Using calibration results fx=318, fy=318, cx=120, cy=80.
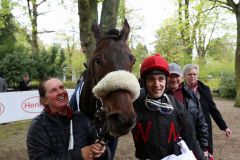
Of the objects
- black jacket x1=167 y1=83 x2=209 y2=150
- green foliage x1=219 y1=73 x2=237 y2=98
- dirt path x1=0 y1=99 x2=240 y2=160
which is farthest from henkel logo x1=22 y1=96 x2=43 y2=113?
green foliage x1=219 y1=73 x2=237 y2=98

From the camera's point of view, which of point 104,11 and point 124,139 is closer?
point 104,11

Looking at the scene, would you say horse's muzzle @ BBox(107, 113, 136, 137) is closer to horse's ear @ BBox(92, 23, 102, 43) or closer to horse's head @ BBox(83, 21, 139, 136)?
horse's head @ BBox(83, 21, 139, 136)

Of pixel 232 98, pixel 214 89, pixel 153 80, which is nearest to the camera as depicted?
pixel 153 80

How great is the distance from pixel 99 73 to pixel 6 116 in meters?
8.46

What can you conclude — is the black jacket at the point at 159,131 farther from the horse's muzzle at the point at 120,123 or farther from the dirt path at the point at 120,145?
the dirt path at the point at 120,145

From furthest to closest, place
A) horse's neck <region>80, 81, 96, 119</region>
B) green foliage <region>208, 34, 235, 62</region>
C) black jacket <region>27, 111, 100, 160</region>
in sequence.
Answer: green foliage <region>208, 34, 235, 62</region> → horse's neck <region>80, 81, 96, 119</region> → black jacket <region>27, 111, 100, 160</region>

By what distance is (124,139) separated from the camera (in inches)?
364

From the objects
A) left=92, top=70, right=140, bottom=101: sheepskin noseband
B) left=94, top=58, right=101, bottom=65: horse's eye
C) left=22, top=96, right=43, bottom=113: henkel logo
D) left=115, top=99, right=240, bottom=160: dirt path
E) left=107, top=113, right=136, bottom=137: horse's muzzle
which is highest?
left=94, top=58, right=101, bottom=65: horse's eye

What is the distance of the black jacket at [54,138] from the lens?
2389mm

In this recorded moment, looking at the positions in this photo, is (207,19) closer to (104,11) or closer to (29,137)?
(104,11)

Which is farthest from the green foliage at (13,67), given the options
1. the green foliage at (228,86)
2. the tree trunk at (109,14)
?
the tree trunk at (109,14)

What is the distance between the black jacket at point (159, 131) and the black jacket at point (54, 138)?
1.64 ft

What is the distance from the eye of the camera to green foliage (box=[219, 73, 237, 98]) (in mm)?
21750

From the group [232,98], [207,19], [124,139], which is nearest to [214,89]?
[232,98]
